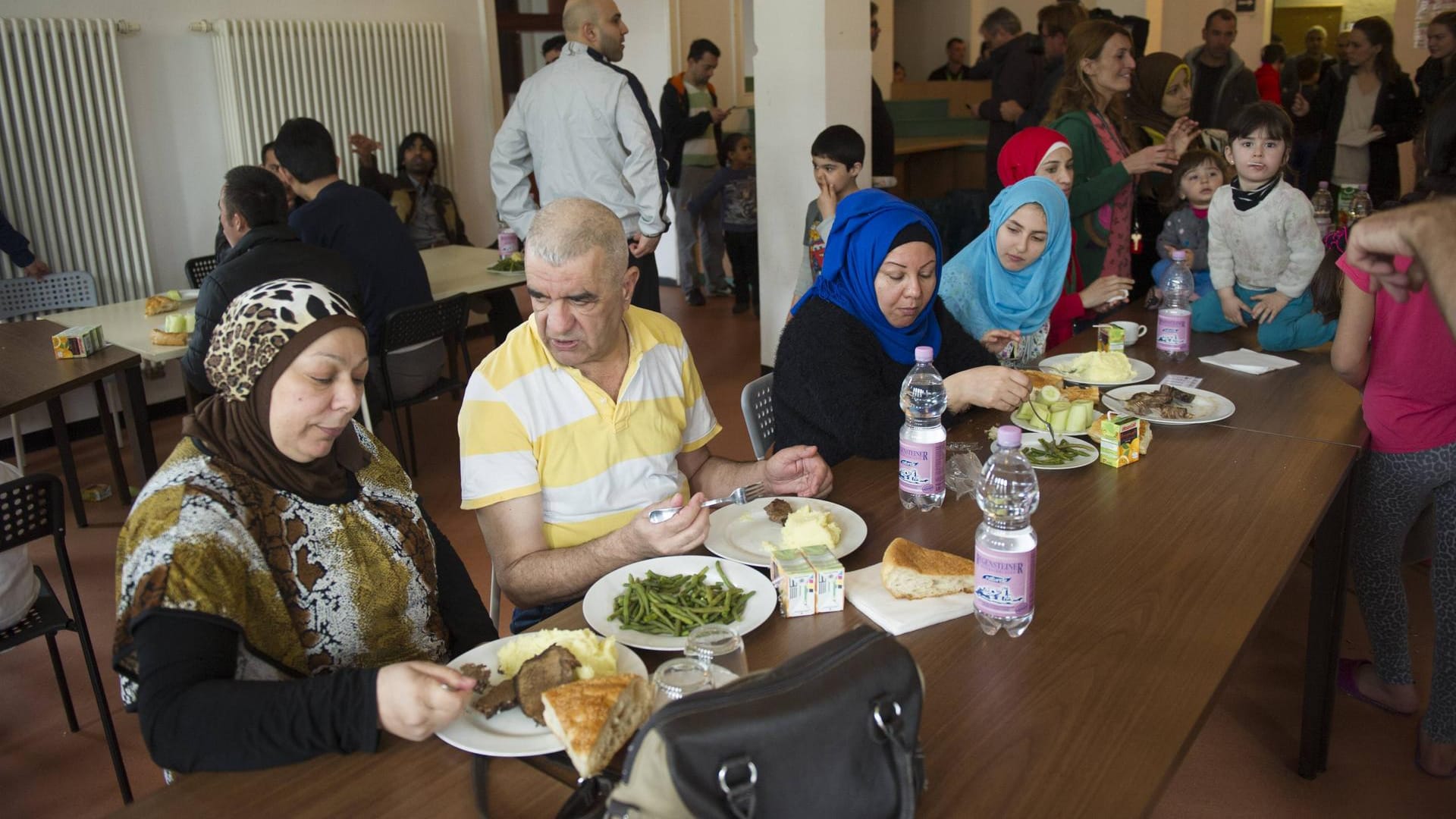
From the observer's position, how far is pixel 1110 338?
10.3 ft

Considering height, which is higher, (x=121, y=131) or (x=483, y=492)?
(x=121, y=131)

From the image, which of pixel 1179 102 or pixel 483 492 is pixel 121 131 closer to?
pixel 483 492

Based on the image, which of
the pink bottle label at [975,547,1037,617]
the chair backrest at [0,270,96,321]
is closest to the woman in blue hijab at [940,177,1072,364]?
the pink bottle label at [975,547,1037,617]

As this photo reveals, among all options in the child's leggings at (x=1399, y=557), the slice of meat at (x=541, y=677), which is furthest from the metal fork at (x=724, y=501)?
the child's leggings at (x=1399, y=557)

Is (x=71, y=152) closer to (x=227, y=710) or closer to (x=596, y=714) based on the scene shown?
(x=227, y=710)

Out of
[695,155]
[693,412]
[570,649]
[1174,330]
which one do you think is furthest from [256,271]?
[695,155]

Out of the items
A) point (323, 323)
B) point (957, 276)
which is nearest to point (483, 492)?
point (323, 323)

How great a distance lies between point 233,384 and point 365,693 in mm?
565

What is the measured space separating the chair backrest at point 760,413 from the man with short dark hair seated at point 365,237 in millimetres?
2163

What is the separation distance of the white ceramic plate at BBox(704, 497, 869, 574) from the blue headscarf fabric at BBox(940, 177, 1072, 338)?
1.39 metres

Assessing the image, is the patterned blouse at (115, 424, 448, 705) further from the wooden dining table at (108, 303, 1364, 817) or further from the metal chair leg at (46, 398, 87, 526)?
the metal chair leg at (46, 398, 87, 526)

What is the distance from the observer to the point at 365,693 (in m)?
1.35

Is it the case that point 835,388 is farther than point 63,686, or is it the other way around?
point 63,686

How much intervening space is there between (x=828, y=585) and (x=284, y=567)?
85 centimetres
